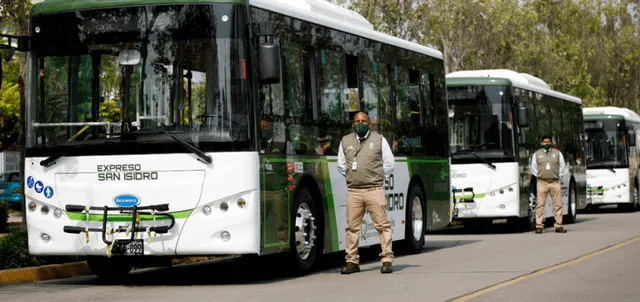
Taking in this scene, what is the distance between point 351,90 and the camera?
1661 centimetres

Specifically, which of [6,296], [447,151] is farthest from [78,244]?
[447,151]

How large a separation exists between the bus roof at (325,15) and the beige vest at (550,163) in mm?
6671

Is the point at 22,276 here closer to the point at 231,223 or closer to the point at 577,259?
the point at 231,223

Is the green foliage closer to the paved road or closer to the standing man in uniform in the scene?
the paved road

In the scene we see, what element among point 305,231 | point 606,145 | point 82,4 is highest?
point 82,4

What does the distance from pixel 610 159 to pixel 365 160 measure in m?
25.3

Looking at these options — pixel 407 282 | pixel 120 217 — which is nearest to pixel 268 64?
pixel 120 217

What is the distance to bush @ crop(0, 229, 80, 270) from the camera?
14.9m

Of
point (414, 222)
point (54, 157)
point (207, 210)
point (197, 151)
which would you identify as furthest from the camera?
point (414, 222)

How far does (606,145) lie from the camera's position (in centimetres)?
3881

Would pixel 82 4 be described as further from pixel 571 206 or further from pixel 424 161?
pixel 571 206

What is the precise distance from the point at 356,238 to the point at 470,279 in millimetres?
1745

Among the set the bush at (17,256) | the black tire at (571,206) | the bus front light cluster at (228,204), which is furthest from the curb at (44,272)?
the black tire at (571,206)

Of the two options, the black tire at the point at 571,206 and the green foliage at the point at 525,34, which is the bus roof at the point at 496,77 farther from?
the green foliage at the point at 525,34
